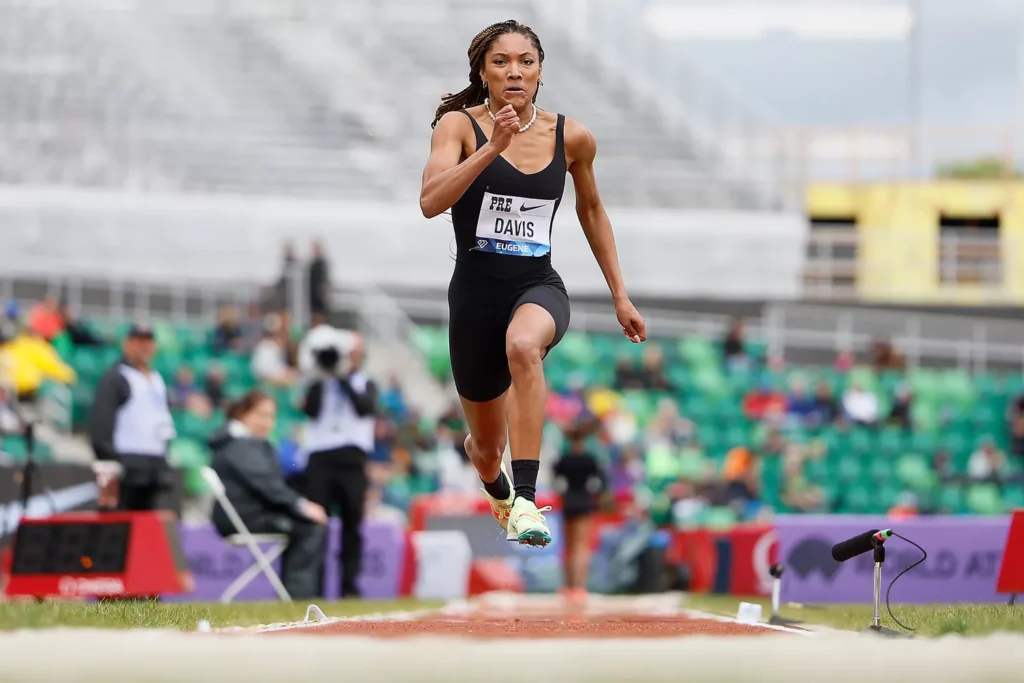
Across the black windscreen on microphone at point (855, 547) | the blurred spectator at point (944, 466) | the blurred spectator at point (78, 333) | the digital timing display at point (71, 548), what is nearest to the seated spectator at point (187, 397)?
the blurred spectator at point (78, 333)

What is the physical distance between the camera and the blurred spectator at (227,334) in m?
20.4

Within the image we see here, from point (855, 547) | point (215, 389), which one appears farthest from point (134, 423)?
point (215, 389)

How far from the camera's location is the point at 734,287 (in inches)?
1063

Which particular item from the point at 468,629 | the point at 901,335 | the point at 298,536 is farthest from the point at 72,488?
the point at 901,335

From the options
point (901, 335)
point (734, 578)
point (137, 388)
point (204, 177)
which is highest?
point (204, 177)

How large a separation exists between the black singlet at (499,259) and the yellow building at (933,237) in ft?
67.8

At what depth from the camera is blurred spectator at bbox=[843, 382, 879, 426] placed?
20406 millimetres

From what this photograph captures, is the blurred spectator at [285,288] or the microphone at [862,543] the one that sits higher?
the blurred spectator at [285,288]

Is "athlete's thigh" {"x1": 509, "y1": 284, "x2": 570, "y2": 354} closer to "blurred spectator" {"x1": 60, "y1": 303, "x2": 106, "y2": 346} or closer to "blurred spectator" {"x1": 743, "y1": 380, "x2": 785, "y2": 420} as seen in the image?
"blurred spectator" {"x1": 60, "y1": 303, "x2": 106, "y2": 346}

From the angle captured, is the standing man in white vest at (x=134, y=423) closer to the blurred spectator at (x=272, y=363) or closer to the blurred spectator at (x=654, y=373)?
the blurred spectator at (x=272, y=363)

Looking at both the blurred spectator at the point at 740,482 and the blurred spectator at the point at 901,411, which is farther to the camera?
the blurred spectator at the point at 901,411

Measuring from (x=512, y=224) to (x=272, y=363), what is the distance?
13.7 m

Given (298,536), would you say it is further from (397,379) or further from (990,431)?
(990,431)

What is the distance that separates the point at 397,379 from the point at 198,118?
34.0ft
